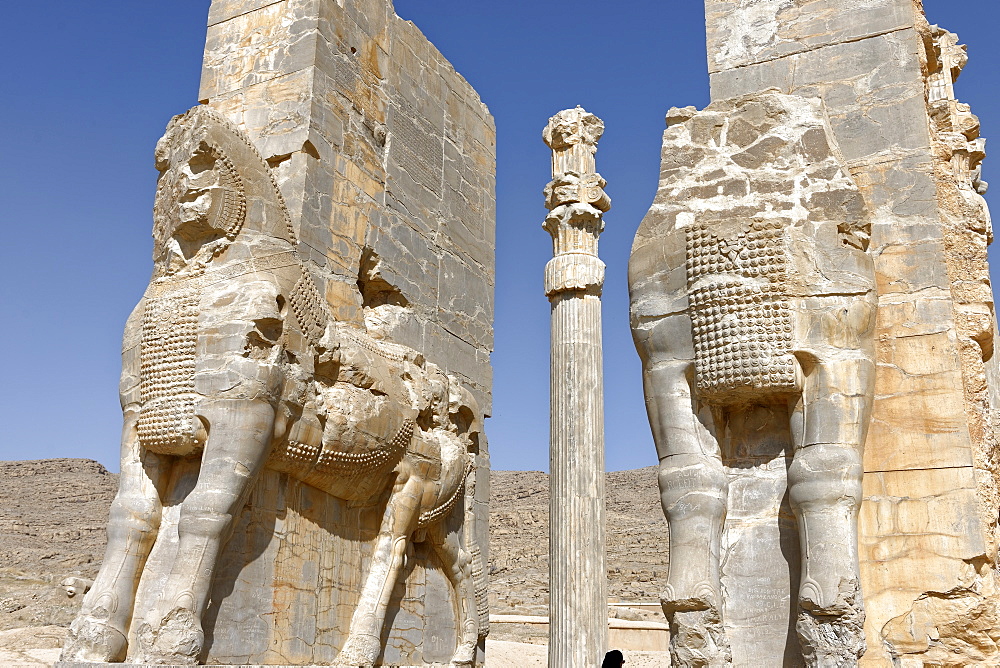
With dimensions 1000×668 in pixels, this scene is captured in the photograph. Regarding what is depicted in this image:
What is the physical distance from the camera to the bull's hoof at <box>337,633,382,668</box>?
6590 millimetres

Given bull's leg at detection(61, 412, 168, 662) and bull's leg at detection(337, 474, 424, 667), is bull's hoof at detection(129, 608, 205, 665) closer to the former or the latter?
bull's leg at detection(61, 412, 168, 662)

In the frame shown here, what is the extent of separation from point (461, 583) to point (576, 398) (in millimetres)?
1980

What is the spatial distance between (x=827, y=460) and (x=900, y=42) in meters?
1.77

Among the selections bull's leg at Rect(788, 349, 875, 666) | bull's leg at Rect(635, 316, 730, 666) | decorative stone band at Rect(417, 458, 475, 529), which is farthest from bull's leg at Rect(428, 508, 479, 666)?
bull's leg at Rect(788, 349, 875, 666)

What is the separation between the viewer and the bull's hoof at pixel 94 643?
5312 millimetres

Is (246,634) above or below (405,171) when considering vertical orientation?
below

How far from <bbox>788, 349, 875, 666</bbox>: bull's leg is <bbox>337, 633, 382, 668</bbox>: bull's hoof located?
13.6ft

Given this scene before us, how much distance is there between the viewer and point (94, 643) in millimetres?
5332

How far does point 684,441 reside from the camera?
3525mm

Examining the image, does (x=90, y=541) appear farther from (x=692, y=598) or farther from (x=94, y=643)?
(x=692, y=598)

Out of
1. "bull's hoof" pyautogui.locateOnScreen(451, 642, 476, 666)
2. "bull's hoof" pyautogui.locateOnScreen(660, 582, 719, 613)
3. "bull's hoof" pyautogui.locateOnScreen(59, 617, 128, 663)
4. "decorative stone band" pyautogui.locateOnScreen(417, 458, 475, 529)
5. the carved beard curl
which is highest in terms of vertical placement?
the carved beard curl

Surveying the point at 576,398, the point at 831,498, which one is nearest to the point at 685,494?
the point at 831,498

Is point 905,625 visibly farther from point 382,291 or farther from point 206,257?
point 382,291

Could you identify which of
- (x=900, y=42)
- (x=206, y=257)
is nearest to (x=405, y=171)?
(x=206, y=257)
